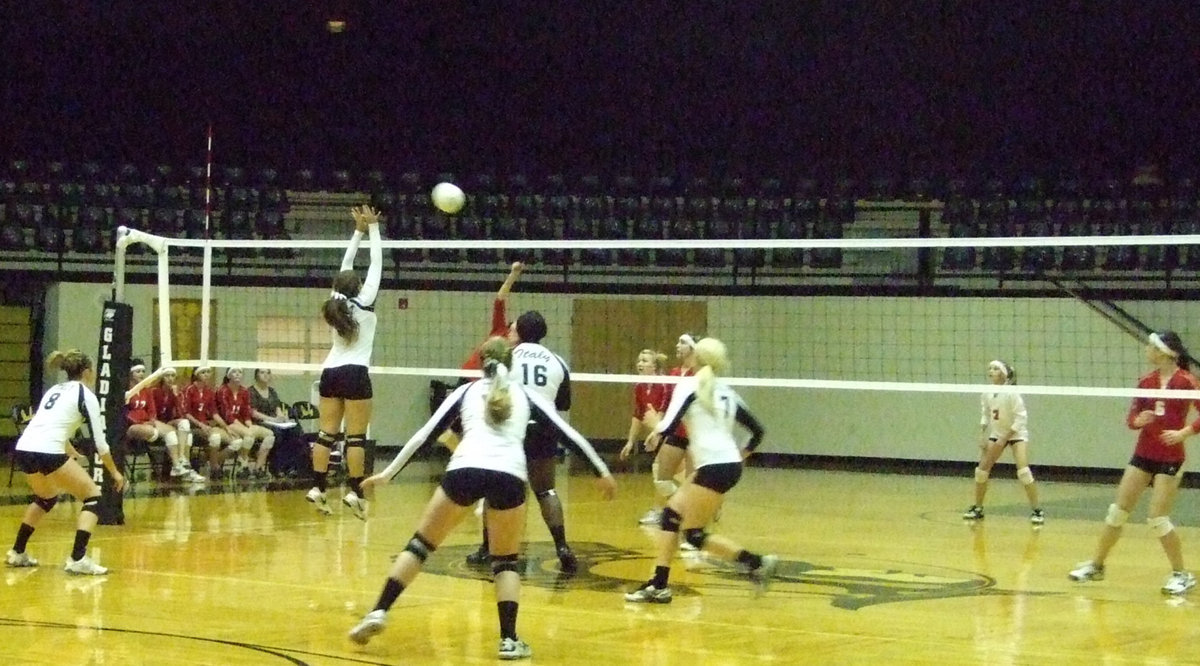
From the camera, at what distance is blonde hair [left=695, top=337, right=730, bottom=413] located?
916cm

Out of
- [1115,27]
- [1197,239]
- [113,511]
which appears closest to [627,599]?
[1197,239]

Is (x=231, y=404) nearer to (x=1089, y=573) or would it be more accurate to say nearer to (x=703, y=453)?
(x=703, y=453)

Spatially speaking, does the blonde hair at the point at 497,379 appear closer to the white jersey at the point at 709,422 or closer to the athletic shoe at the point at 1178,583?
the white jersey at the point at 709,422

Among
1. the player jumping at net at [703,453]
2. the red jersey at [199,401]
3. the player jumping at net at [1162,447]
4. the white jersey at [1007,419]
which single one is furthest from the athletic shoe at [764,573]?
the red jersey at [199,401]

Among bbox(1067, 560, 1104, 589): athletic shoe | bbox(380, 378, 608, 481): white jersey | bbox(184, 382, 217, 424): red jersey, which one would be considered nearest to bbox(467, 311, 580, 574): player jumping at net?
bbox(380, 378, 608, 481): white jersey

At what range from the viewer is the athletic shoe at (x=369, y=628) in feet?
24.1

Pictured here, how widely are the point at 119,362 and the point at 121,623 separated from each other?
533cm

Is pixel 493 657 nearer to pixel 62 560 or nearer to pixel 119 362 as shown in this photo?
pixel 62 560

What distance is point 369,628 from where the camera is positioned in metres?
7.35

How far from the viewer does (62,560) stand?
36.3ft

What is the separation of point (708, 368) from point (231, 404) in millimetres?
10885

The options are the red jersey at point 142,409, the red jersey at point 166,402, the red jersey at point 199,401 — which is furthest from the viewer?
the red jersey at point 199,401

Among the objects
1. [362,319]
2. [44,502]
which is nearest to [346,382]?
[362,319]

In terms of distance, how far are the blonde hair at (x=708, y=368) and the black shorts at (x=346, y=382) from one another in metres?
2.56
